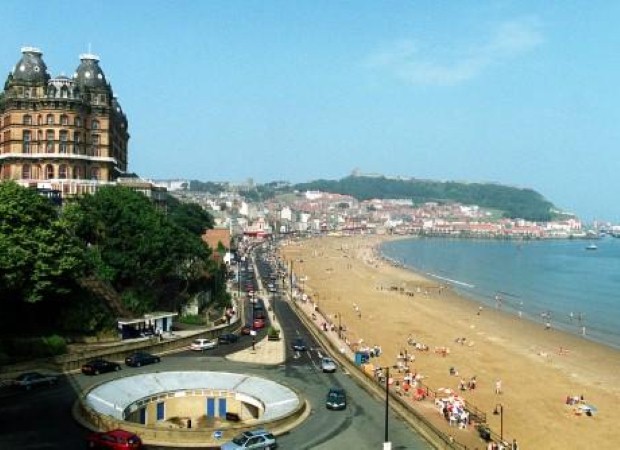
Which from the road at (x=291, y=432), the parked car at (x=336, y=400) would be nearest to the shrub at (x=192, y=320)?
the road at (x=291, y=432)

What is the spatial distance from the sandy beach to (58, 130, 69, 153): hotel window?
35.1 m

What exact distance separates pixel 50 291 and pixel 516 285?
10425cm

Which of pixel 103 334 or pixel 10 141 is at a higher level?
pixel 10 141

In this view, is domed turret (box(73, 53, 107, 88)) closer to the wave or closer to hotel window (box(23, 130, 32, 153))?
hotel window (box(23, 130, 32, 153))

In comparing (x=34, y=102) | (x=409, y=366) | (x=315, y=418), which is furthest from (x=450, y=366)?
(x=34, y=102)

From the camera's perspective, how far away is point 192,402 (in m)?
35.8

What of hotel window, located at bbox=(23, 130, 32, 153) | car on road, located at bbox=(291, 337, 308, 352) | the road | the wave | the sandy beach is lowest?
the wave

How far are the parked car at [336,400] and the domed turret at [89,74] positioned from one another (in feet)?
174

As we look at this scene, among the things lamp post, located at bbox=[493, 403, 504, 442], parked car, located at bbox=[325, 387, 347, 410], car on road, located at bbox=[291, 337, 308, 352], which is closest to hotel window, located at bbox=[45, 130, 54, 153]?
car on road, located at bbox=[291, 337, 308, 352]

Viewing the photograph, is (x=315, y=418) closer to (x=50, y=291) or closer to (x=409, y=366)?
(x=50, y=291)

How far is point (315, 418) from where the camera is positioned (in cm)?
3312

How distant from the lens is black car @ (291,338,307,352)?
51909mm

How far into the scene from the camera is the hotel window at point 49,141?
70875 mm

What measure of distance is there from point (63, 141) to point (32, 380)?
40491mm
